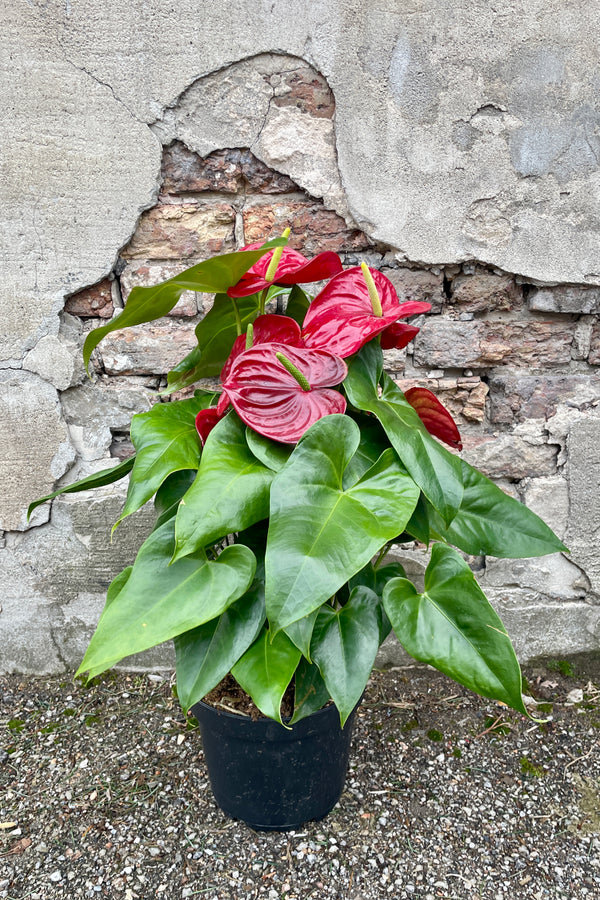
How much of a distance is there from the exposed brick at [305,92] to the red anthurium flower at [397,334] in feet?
1.98

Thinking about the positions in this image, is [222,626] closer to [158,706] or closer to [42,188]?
[158,706]

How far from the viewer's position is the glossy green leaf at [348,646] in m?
0.84

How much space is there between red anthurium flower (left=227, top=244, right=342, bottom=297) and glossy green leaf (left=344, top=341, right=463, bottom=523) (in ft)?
0.47

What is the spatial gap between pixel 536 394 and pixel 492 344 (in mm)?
164

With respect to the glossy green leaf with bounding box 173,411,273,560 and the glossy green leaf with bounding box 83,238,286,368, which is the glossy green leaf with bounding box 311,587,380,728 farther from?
the glossy green leaf with bounding box 83,238,286,368

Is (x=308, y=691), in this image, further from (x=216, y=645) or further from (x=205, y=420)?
(x=205, y=420)

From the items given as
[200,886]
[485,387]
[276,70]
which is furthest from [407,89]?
[200,886]

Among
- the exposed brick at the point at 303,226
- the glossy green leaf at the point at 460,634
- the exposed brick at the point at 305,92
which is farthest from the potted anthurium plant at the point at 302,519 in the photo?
the exposed brick at the point at 305,92

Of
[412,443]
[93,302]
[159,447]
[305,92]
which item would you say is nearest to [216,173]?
[305,92]

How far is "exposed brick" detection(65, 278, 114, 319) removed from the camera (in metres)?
1.40

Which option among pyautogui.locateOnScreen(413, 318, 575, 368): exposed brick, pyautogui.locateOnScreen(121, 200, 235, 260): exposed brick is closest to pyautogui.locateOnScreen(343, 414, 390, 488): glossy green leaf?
pyautogui.locateOnScreen(413, 318, 575, 368): exposed brick

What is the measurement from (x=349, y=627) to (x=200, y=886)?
0.59 metres

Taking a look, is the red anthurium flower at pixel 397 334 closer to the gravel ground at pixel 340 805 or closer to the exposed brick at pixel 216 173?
the exposed brick at pixel 216 173

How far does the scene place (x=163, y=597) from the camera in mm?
816
